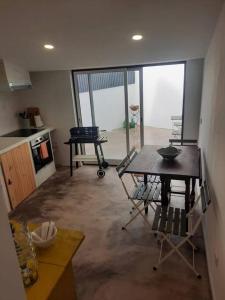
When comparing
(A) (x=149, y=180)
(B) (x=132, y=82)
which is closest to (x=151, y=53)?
(B) (x=132, y=82)

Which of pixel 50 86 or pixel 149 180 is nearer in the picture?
pixel 149 180

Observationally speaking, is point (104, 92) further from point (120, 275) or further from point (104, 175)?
point (120, 275)

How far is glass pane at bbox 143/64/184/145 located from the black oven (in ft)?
8.79

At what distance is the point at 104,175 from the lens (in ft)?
14.9

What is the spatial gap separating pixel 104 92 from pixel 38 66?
4.77ft

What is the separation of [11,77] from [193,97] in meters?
3.17

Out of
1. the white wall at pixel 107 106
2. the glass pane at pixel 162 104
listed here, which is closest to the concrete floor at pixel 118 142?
the white wall at pixel 107 106

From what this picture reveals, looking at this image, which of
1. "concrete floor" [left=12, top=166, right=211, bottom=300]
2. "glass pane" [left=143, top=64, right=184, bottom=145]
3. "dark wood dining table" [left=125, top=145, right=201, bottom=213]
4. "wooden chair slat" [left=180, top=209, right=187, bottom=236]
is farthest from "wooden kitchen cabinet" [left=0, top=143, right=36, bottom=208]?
"glass pane" [left=143, top=64, right=184, bottom=145]

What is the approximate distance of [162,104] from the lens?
6672 mm

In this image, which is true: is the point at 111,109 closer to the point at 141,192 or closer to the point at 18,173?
the point at 18,173

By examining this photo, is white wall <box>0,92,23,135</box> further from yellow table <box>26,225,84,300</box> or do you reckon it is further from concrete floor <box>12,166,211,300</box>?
yellow table <box>26,225,84,300</box>

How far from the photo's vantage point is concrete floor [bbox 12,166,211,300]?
6.86 feet

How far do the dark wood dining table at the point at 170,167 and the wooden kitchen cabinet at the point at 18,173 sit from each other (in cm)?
194

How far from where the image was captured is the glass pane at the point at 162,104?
19.8 feet
